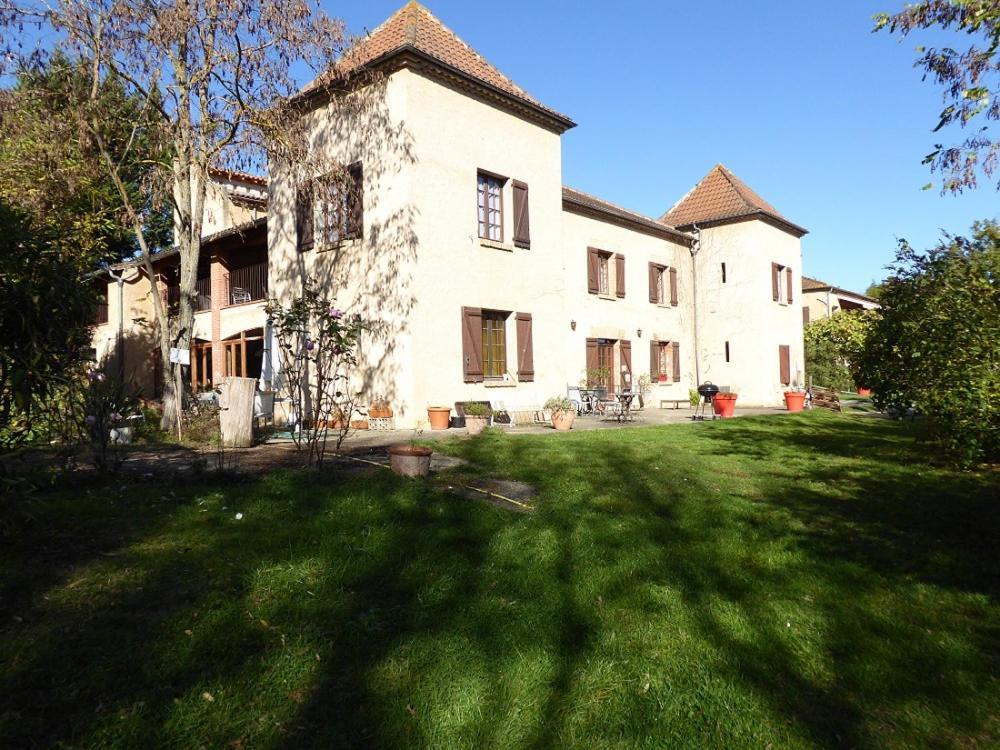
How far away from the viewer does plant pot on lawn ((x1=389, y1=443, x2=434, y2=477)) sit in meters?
5.98

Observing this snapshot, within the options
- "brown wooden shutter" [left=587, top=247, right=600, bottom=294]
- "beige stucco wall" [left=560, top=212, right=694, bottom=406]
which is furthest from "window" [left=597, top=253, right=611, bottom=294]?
"brown wooden shutter" [left=587, top=247, right=600, bottom=294]

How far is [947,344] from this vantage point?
6.29 meters

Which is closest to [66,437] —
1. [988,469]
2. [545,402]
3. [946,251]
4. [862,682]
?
[862,682]

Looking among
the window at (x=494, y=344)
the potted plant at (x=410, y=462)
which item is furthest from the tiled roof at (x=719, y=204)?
the potted plant at (x=410, y=462)

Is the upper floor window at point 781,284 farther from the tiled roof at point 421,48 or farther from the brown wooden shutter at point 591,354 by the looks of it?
the tiled roof at point 421,48

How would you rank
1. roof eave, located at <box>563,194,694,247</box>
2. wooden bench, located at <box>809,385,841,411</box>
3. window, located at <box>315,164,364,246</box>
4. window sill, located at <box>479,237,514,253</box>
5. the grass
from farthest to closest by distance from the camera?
wooden bench, located at <box>809,385,841,411</box> → roof eave, located at <box>563,194,694,247</box> → window sill, located at <box>479,237,514,253</box> → window, located at <box>315,164,364,246</box> → the grass

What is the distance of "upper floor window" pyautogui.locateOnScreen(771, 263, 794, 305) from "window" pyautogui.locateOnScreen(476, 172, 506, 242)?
1285 cm

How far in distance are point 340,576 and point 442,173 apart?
421 inches

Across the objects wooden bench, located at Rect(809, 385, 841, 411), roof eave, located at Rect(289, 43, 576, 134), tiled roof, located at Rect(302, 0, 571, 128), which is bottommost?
wooden bench, located at Rect(809, 385, 841, 411)

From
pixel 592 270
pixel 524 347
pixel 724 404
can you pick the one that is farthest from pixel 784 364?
pixel 524 347

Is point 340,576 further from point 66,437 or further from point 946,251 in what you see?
point 946,251

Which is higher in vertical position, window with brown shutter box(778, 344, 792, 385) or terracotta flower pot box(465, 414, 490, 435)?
window with brown shutter box(778, 344, 792, 385)

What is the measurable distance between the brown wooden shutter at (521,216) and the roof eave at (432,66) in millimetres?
1747

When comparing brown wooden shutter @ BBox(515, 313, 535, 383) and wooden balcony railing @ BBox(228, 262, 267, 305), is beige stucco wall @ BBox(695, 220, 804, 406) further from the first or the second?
wooden balcony railing @ BBox(228, 262, 267, 305)
